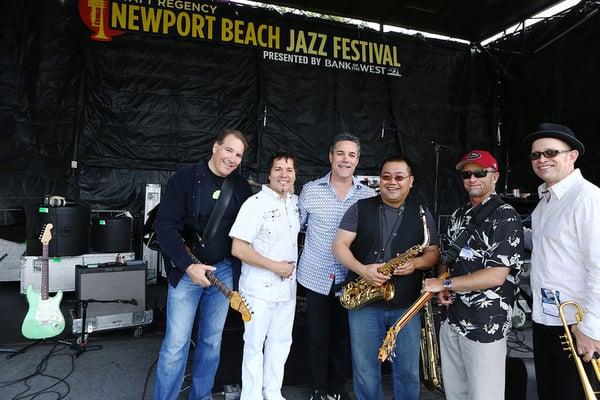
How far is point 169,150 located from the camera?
6.14 meters

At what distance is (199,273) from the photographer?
2254mm

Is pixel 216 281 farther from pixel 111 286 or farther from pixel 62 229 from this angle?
pixel 62 229

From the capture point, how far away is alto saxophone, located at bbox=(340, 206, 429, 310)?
221 centimetres

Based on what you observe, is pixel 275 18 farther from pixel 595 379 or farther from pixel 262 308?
pixel 595 379

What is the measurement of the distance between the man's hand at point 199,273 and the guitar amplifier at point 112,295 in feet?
6.41

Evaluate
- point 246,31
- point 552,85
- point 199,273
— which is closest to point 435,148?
point 552,85

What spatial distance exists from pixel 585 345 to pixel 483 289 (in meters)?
0.44

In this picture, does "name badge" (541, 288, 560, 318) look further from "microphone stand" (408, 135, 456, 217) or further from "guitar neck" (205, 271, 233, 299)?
"microphone stand" (408, 135, 456, 217)

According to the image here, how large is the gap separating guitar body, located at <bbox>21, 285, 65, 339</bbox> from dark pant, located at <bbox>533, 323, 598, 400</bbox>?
3.68 m

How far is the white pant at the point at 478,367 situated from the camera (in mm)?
1876

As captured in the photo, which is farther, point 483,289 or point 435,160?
point 435,160

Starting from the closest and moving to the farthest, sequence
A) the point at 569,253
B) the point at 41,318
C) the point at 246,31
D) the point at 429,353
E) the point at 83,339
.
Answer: the point at 569,253 < the point at 429,353 < the point at 41,318 < the point at 83,339 < the point at 246,31

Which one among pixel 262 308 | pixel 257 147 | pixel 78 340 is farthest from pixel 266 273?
pixel 257 147

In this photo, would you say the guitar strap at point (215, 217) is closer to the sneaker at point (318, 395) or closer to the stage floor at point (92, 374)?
the stage floor at point (92, 374)
